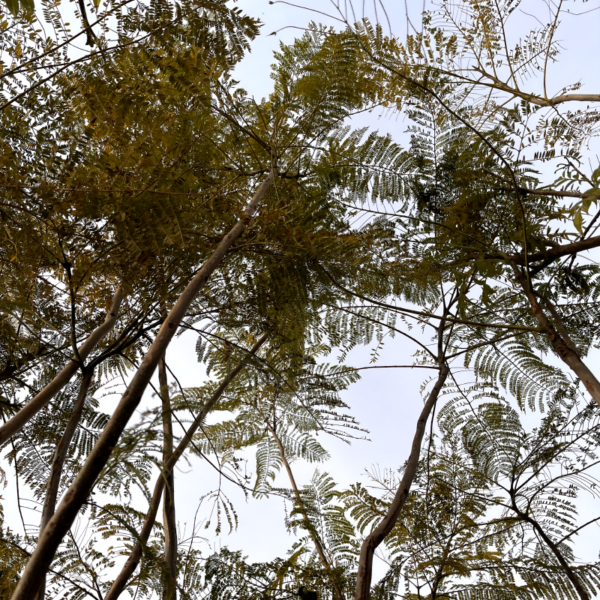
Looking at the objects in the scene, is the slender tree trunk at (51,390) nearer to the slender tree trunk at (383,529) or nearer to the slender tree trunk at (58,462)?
the slender tree trunk at (58,462)

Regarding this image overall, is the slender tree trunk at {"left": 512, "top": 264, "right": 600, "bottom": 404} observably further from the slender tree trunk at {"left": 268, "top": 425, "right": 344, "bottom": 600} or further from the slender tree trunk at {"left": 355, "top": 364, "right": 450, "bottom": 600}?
the slender tree trunk at {"left": 268, "top": 425, "right": 344, "bottom": 600}

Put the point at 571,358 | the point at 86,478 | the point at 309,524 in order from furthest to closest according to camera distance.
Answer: the point at 309,524 → the point at 571,358 → the point at 86,478

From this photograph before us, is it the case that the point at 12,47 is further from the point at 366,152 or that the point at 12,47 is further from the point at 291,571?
the point at 291,571

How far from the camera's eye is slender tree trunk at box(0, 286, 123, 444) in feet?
3.67

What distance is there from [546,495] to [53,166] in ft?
6.42

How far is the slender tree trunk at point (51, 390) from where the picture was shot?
112cm

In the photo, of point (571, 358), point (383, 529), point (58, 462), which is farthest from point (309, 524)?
point (571, 358)

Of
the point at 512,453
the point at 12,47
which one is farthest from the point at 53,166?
the point at 512,453

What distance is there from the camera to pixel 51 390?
1236mm

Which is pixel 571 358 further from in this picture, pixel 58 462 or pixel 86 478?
pixel 58 462

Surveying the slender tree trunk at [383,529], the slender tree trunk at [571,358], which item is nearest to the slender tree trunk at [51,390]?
the slender tree trunk at [383,529]

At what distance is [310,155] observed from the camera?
6.84 feet

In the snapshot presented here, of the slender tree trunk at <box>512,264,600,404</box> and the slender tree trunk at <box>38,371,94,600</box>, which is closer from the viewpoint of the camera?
the slender tree trunk at <box>512,264,600,404</box>

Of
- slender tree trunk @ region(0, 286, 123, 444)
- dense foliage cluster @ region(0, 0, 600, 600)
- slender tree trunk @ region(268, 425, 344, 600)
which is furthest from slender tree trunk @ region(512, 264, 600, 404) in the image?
slender tree trunk @ region(0, 286, 123, 444)
